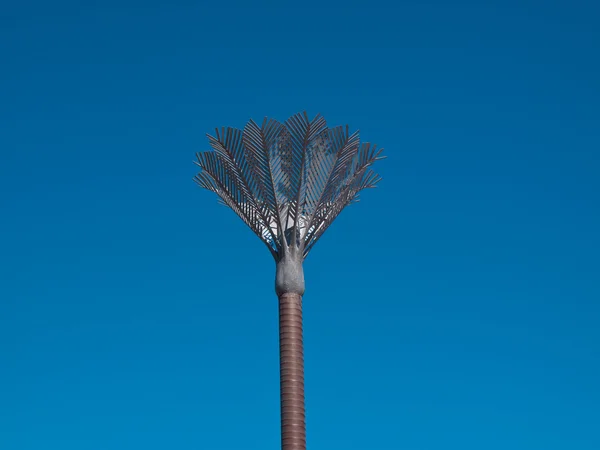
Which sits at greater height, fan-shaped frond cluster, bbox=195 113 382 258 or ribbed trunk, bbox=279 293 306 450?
fan-shaped frond cluster, bbox=195 113 382 258

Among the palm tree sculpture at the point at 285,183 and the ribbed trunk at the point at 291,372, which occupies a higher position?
the palm tree sculpture at the point at 285,183

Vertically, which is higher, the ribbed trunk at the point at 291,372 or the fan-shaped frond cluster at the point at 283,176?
the fan-shaped frond cluster at the point at 283,176

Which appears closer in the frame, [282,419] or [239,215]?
[282,419]

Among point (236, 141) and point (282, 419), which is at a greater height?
point (236, 141)

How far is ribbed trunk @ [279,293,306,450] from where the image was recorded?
2427 cm

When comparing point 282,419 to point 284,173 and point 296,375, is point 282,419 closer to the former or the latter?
point 296,375

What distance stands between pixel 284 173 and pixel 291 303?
356 cm

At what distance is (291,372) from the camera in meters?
25.0

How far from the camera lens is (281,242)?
26.7 meters

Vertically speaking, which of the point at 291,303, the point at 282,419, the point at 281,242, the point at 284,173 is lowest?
the point at 282,419

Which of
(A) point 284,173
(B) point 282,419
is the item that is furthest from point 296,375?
(A) point 284,173

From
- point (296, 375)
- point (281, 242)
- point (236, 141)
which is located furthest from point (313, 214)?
point (296, 375)

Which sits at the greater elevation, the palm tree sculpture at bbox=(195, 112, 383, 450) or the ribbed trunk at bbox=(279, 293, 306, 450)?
the palm tree sculpture at bbox=(195, 112, 383, 450)

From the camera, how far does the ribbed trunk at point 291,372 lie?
79.6 feet
